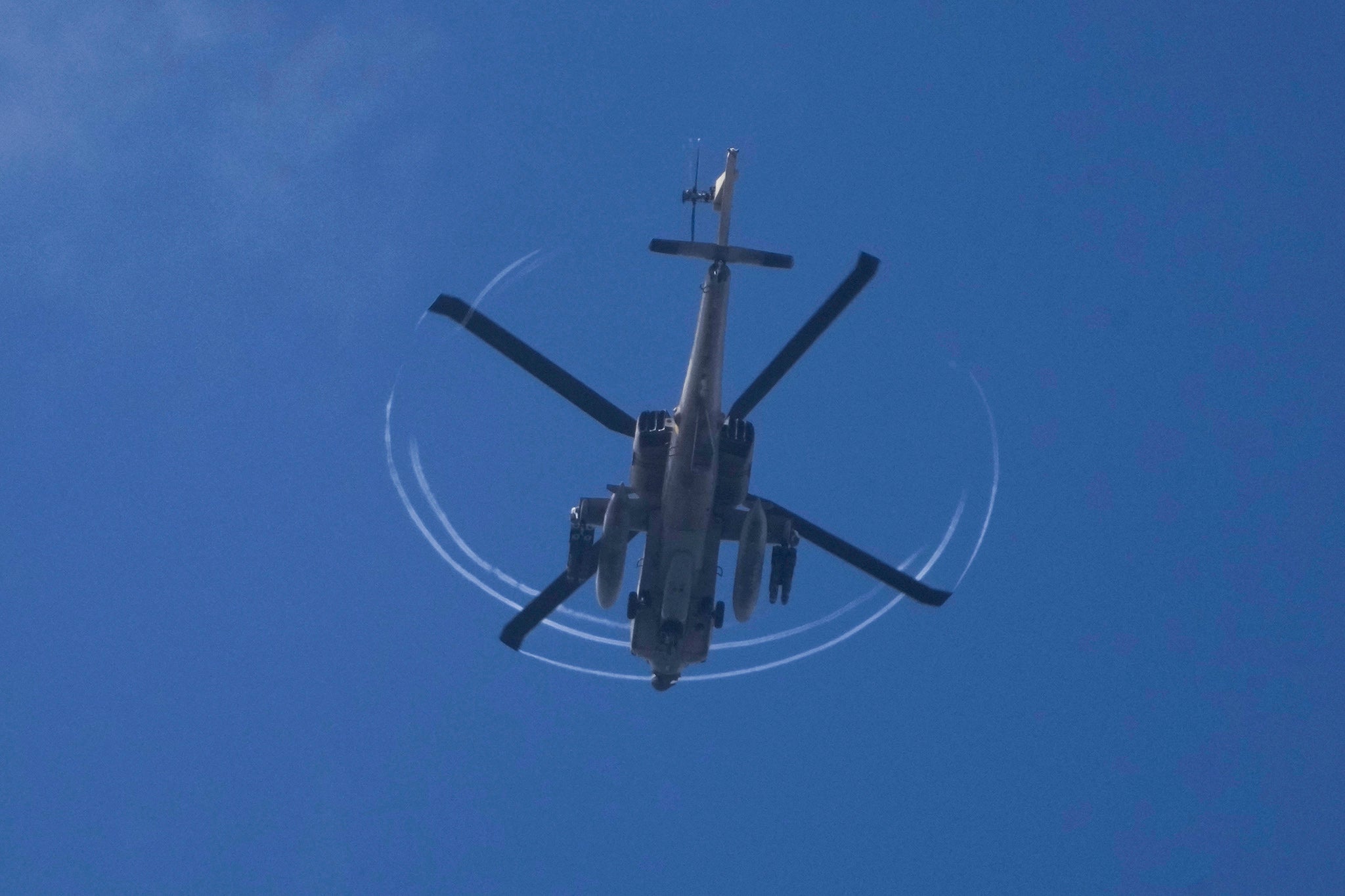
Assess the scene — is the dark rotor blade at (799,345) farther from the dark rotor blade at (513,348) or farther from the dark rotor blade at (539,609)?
the dark rotor blade at (539,609)

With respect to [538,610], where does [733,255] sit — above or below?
above

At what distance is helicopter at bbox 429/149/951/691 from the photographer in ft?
143

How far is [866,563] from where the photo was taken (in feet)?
154

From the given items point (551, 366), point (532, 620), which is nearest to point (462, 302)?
point (551, 366)

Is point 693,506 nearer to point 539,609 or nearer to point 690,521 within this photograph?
point 690,521

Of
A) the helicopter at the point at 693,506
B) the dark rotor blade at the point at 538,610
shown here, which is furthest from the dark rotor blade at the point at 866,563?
the dark rotor blade at the point at 538,610

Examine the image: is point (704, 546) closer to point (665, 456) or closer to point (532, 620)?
point (665, 456)

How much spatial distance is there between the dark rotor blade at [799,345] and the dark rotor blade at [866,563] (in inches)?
122

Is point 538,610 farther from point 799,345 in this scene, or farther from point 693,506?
point 799,345

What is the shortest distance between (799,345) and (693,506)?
241 inches

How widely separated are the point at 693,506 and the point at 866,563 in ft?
21.3

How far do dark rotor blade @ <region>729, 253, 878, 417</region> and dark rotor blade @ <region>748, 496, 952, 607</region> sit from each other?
3.11 meters

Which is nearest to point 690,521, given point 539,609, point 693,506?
point 693,506

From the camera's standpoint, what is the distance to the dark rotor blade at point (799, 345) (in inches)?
1800
